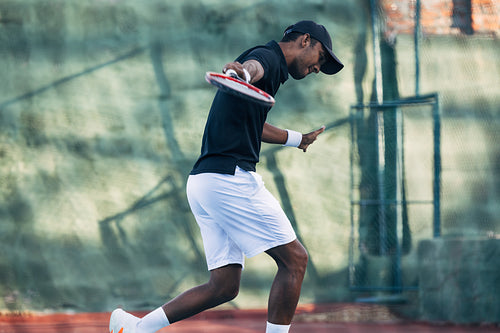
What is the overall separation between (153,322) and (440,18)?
4.86 meters

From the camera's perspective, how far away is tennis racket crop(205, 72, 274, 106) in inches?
96.2

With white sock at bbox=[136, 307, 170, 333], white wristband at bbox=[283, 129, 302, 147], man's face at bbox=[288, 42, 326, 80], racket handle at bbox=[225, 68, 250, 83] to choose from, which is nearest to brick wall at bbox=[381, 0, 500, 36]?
white wristband at bbox=[283, 129, 302, 147]

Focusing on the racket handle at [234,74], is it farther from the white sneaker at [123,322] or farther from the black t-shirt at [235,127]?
the white sneaker at [123,322]

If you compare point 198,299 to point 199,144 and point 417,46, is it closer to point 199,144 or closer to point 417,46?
point 199,144

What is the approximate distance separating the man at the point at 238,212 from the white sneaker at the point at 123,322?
1 cm

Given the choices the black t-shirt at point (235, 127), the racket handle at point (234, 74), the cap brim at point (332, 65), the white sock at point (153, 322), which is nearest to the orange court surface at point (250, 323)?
the white sock at point (153, 322)

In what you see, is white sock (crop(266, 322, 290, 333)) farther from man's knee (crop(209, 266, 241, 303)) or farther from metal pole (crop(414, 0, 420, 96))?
metal pole (crop(414, 0, 420, 96))

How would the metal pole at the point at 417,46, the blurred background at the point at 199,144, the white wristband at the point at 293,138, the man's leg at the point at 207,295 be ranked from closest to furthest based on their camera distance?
1. the man's leg at the point at 207,295
2. the white wristband at the point at 293,138
3. the blurred background at the point at 199,144
4. the metal pole at the point at 417,46

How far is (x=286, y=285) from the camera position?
2951 millimetres

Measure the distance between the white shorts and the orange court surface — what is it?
2691 mm

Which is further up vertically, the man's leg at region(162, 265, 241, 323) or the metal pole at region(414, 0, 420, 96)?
the metal pole at region(414, 0, 420, 96)

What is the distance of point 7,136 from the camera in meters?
6.31

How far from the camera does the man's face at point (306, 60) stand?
3.13 meters

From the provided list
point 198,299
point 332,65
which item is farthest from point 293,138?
point 198,299
